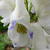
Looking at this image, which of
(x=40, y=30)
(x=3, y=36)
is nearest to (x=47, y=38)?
(x=40, y=30)

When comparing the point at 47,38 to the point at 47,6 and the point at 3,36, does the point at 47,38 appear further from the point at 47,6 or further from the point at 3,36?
the point at 3,36

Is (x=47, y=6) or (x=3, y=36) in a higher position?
(x=47, y=6)

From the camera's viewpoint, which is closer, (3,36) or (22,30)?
(22,30)

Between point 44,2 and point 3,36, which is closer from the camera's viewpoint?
point 44,2

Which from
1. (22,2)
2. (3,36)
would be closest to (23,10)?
(22,2)

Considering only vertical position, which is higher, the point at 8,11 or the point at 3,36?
the point at 8,11

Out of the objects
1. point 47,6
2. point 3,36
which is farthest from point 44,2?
point 3,36

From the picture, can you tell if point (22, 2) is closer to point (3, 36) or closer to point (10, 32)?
point (10, 32)

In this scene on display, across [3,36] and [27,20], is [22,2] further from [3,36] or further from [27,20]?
[3,36]
